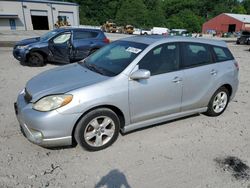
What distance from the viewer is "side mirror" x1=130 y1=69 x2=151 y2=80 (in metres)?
3.24

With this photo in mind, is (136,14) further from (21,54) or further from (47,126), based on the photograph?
(47,126)

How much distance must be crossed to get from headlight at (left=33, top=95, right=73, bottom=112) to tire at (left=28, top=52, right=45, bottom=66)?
6.39 metres

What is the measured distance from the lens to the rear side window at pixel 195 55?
389 centimetres

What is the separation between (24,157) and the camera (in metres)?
3.12

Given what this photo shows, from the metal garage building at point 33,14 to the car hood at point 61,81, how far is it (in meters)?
40.9

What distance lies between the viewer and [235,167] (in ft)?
10.1

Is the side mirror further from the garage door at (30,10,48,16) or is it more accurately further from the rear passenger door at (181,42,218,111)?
the garage door at (30,10,48,16)

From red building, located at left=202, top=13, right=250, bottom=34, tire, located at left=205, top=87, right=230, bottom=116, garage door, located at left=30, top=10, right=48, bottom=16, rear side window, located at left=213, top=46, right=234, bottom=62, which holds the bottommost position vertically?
tire, located at left=205, top=87, right=230, bottom=116

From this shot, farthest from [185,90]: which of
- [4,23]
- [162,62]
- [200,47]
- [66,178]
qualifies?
[4,23]

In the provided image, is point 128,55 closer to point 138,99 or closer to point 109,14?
point 138,99

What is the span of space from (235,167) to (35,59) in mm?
7975

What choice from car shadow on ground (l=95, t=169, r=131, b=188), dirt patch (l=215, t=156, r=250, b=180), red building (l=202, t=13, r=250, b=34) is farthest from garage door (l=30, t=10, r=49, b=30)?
dirt patch (l=215, t=156, r=250, b=180)

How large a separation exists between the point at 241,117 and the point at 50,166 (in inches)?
151

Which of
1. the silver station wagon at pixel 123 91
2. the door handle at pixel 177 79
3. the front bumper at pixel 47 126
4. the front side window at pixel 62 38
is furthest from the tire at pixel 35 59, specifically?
the door handle at pixel 177 79
